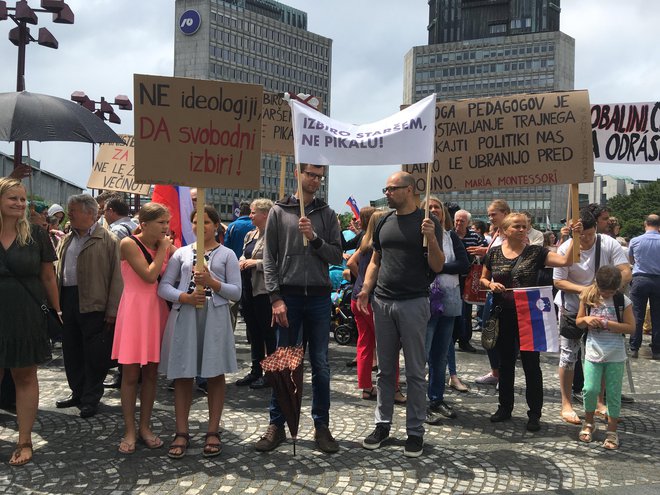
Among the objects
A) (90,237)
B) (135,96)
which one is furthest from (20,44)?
(135,96)

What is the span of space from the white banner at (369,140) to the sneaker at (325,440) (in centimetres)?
209

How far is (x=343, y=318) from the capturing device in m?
9.98

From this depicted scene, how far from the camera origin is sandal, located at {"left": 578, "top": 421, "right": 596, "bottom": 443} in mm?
5133

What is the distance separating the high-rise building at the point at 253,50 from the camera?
116125 mm

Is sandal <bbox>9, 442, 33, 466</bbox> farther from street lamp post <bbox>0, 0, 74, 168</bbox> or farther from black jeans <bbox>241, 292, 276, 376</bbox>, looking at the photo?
street lamp post <bbox>0, 0, 74, 168</bbox>

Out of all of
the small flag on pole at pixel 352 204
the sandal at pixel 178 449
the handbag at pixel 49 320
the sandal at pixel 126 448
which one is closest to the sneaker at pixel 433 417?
the sandal at pixel 178 449

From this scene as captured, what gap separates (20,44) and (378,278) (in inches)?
409

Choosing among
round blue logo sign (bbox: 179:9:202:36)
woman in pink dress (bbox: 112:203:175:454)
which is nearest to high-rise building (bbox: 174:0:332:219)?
round blue logo sign (bbox: 179:9:202:36)

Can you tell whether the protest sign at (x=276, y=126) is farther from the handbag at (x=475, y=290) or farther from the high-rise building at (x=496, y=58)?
the high-rise building at (x=496, y=58)

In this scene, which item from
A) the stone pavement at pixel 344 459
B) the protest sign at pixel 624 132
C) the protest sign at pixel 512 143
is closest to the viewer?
the stone pavement at pixel 344 459

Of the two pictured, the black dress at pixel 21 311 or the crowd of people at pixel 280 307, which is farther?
the crowd of people at pixel 280 307

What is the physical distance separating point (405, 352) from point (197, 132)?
7.70 feet

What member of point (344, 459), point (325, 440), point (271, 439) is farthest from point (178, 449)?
point (344, 459)

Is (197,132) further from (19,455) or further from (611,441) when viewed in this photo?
→ (611,441)
